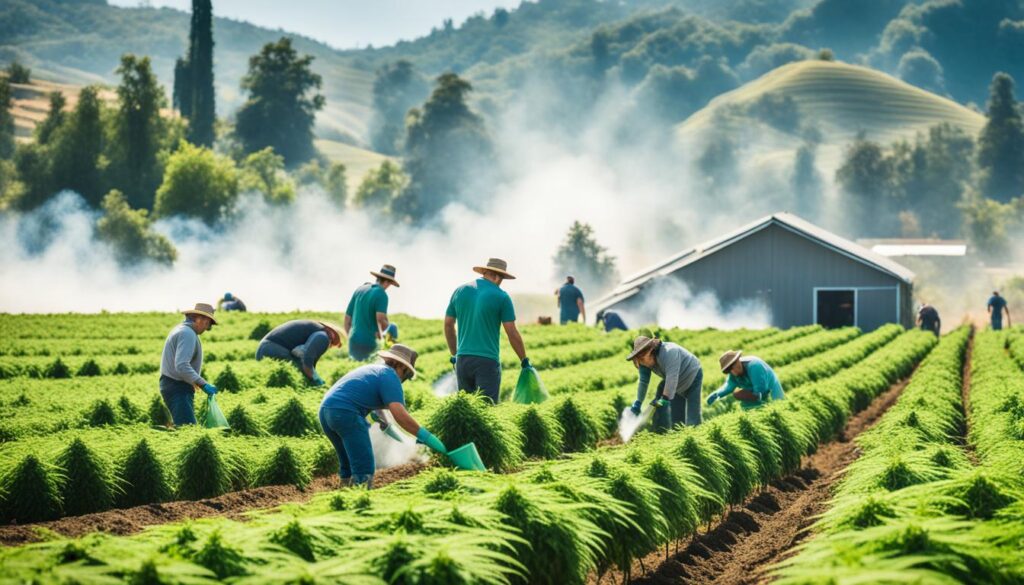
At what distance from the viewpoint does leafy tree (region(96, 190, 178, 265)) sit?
6375cm

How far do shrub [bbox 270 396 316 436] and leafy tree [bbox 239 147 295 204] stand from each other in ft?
226

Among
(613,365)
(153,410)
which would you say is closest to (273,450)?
(153,410)

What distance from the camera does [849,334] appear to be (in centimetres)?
3750

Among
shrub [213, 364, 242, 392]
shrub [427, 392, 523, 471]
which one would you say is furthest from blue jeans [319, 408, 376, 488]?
shrub [213, 364, 242, 392]

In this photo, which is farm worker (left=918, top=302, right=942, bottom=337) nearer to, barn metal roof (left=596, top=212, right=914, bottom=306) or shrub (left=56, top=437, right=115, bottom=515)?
barn metal roof (left=596, top=212, right=914, bottom=306)

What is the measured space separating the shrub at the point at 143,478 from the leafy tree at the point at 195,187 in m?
61.5

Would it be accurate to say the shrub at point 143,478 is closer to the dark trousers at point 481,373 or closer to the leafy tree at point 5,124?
the dark trousers at point 481,373

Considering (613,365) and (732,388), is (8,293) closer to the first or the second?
(613,365)

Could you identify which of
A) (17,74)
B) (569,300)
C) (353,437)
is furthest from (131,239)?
(17,74)

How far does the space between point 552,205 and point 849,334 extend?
260ft

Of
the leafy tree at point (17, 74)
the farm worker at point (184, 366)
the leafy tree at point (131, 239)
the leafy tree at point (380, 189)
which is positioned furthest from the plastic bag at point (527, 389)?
the leafy tree at point (17, 74)

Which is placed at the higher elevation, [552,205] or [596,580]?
[552,205]

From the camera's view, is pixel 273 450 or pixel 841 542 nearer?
pixel 841 542

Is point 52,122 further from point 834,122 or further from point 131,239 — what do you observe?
point 834,122
